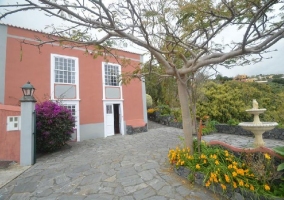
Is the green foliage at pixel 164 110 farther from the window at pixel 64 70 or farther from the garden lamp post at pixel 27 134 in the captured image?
the garden lamp post at pixel 27 134

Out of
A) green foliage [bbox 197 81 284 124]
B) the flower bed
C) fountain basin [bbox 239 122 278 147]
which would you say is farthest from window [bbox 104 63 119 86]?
the flower bed

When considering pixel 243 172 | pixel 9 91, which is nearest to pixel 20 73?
pixel 9 91

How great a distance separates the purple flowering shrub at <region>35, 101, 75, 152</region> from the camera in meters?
7.38

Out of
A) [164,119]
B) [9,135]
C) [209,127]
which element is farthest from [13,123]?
[164,119]

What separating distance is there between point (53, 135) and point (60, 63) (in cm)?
501

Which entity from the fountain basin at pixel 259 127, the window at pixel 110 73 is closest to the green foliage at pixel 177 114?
the window at pixel 110 73

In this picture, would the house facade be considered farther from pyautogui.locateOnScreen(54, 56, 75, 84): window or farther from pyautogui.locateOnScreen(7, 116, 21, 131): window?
pyautogui.locateOnScreen(7, 116, 21, 131): window

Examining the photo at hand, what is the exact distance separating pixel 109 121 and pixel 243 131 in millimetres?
9142

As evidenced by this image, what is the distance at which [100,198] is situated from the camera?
Answer: 11.7 feet

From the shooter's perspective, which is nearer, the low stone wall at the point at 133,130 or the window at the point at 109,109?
the window at the point at 109,109

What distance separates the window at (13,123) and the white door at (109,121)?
6289 millimetres

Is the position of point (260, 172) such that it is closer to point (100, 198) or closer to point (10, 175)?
point (100, 198)

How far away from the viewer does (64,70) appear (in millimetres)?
10469

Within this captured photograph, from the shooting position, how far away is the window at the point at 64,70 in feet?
33.4
